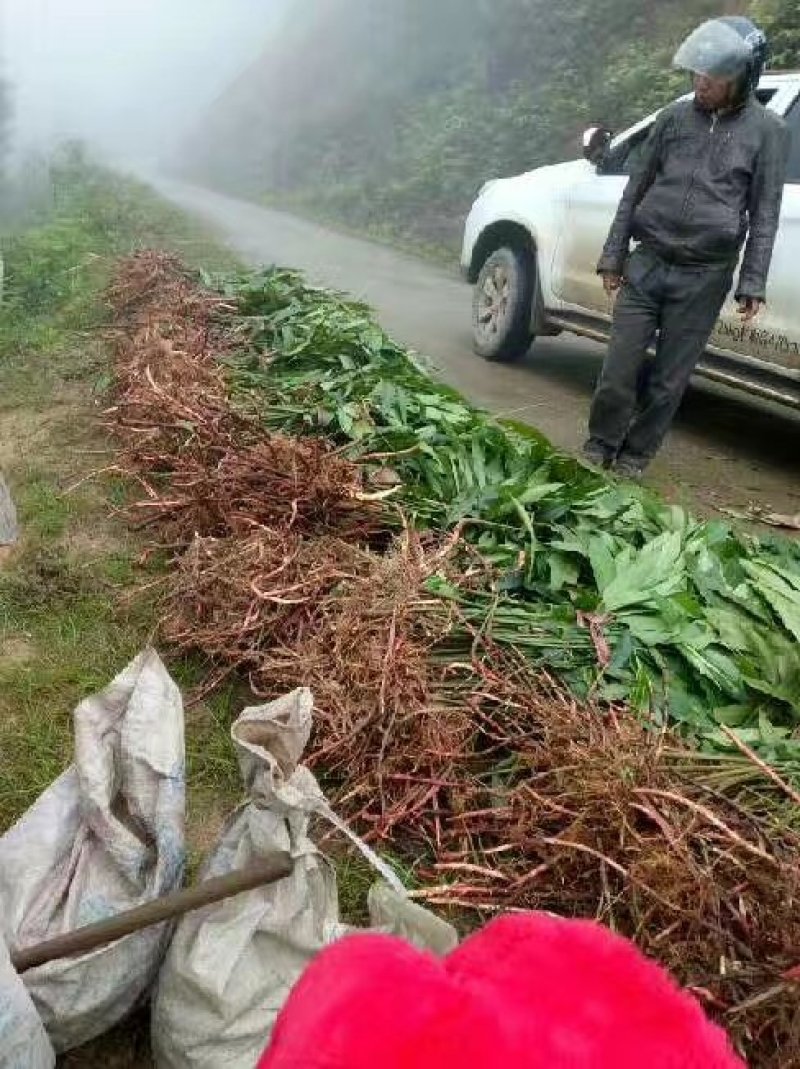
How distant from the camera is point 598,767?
7.30 feet

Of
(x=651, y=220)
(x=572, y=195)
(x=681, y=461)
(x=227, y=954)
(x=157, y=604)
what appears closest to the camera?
(x=227, y=954)

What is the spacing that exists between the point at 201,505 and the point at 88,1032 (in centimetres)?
212

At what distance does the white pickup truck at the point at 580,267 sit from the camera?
5223 mm

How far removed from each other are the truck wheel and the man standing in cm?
218

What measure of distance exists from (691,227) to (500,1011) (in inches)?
172

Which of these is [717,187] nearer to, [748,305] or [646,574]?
[748,305]

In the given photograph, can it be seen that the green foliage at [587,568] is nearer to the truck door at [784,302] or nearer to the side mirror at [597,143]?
the truck door at [784,302]

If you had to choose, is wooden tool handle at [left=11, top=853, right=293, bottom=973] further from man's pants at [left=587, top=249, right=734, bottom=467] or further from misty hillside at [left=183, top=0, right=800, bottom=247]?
misty hillside at [left=183, top=0, right=800, bottom=247]

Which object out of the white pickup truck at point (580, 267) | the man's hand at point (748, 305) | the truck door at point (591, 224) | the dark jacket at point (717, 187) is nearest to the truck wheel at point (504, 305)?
the white pickup truck at point (580, 267)

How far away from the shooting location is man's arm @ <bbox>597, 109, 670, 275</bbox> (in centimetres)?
461

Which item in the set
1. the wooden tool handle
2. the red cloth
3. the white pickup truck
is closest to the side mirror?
the white pickup truck

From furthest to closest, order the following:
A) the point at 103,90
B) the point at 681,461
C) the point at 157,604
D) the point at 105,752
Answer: the point at 103,90
the point at 681,461
the point at 157,604
the point at 105,752

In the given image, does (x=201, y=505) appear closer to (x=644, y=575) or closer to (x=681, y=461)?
(x=644, y=575)

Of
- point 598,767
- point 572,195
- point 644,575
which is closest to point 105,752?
point 598,767
